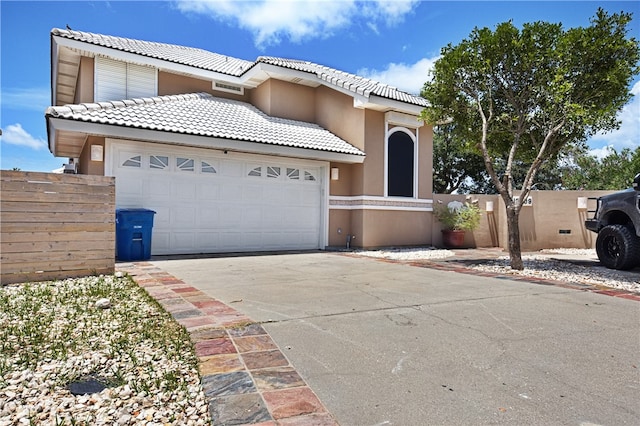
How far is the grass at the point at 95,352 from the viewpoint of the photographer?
90.3 inches

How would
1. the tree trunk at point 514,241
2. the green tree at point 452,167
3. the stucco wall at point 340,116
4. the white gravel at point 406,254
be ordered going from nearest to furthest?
the tree trunk at point 514,241
the white gravel at point 406,254
the stucco wall at point 340,116
the green tree at point 452,167

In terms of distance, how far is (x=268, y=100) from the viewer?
12555 mm

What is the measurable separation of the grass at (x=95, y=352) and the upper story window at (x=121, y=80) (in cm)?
784

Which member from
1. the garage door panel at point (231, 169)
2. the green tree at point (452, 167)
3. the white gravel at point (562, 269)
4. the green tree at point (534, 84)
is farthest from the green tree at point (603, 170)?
the garage door panel at point (231, 169)

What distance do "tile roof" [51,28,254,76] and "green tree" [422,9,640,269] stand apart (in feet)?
22.5

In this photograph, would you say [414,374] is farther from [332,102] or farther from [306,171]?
[332,102]

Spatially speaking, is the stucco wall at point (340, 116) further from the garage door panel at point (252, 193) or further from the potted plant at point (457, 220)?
the potted plant at point (457, 220)

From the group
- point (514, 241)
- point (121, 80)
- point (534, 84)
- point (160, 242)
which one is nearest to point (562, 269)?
point (514, 241)

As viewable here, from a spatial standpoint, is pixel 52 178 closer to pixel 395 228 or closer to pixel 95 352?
pixel 95 352

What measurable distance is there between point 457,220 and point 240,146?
711cm

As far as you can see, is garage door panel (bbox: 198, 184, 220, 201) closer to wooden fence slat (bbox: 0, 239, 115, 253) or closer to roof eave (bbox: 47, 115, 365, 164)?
roof eave (bbox: 47, 115, 365, 164)

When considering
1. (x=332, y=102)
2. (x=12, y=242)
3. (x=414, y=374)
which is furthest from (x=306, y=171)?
(x=414, y=374)

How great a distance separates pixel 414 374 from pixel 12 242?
5.76 meters

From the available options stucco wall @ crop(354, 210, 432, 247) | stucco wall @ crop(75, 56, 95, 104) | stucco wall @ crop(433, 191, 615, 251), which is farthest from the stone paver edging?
stucco wall @ crop(433, 191, 615, 251)
